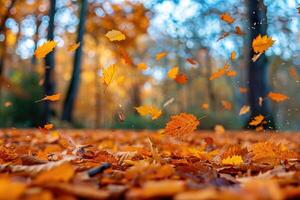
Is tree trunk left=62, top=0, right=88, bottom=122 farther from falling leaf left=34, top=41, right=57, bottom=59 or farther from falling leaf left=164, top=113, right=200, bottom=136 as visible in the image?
falling leaf left=164, top=113, right=200, bottom=136

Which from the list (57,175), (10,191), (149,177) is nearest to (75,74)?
(149,177)

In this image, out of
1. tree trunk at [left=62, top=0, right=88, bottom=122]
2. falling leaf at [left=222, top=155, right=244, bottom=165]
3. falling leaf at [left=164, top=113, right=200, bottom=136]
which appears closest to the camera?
falling leaf at [left=222, top=155, right=244, bottom=165]

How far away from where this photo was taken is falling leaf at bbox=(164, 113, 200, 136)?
2.37 meters

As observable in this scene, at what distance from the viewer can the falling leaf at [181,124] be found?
93.5 inches

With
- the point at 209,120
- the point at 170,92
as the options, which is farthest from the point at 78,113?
the point at 209,120

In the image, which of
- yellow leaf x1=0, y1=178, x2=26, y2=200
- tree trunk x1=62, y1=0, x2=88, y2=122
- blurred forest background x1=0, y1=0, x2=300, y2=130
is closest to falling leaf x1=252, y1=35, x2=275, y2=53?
blurred forest background x1=0, y1=0, x2=300, y2=130

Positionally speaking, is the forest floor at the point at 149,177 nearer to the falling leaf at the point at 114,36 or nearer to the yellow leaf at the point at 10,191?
the yellow leaf at the point at 10,191

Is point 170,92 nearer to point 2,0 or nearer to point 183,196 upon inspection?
point 2,0

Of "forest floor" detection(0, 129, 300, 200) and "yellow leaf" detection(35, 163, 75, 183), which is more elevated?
"yellow leaf" detection(35, 163, 75, 183)

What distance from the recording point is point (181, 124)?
2424 mm

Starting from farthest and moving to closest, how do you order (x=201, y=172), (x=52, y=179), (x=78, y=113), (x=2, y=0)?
(x=78, y=113) < (x=2, y=0) < (x=201, y=172) < (x=52, y=179)

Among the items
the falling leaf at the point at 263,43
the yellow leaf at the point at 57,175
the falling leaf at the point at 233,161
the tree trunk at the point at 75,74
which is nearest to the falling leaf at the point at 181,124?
the falling leaf at the point at 233,161

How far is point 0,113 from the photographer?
11594 mm

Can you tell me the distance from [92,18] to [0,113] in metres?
5.37
